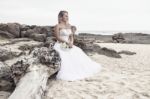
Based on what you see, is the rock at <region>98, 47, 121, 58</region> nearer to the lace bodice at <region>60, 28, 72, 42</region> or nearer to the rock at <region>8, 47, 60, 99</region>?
the lace bodice at <region>60, 28, 72, 42</region>

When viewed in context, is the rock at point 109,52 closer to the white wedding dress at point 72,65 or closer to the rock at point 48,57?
the white wedding dress at point 72,65

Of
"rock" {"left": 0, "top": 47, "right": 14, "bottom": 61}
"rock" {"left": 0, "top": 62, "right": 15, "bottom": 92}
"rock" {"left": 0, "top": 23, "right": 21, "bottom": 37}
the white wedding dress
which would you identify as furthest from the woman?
"rock" {"left": 0, "top": 23, "right": 21, "bottom": 37}

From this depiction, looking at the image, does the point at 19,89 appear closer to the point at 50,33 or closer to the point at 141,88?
the point at 141,88

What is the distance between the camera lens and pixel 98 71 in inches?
370

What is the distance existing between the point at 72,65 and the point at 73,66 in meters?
0.05

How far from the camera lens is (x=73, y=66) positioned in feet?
28.9

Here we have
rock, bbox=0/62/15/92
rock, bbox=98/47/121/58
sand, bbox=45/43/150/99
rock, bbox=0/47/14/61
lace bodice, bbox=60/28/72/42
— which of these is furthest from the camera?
rock, bbox=98/47/121/58

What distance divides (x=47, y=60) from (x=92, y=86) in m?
1.65

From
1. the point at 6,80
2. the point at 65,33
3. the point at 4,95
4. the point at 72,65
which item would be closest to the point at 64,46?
the point at 65,33

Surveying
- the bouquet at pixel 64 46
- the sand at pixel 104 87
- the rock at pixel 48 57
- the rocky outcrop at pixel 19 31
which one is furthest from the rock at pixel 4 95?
the rocky outcrop at pixel 19 31

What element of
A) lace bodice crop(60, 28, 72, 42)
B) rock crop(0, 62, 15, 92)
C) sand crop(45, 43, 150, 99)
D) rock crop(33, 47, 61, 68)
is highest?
lace bodice crop(60, 28, 72, 42)

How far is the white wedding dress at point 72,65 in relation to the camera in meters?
8.45

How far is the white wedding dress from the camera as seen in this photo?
8445 mm

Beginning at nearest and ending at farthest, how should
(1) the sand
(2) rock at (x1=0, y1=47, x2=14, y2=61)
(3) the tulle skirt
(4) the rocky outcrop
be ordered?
(1) the sand < (3) the tulle skirt < (2) rock at (x1=0, y1=47, x2=14, y2=61) < (4) the rocky outcrop
